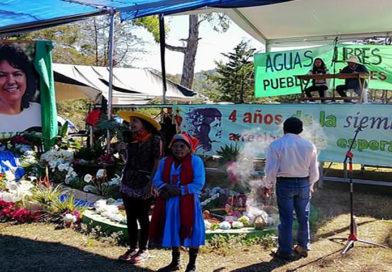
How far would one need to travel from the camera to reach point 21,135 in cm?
988

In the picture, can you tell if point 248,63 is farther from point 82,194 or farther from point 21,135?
point 82,194

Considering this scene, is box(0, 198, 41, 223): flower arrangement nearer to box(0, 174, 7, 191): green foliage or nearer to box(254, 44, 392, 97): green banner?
box(0, 174, 7, 191): green foliage

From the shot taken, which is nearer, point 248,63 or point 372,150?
point 372,150

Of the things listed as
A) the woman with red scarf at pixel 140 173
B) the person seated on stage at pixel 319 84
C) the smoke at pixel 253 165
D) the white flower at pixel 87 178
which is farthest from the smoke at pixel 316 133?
the white flower at pixel 87 178

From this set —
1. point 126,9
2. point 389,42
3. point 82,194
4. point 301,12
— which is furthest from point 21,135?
point 389,42

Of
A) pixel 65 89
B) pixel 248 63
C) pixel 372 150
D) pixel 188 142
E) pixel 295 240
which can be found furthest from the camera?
pixel 248 63

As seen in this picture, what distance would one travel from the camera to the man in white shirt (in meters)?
4.79

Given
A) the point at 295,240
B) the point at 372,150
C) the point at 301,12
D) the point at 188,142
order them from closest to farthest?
1. the point at 188,142
2. the point at 295,240
3. the point at 372,150
4. the point at 301,12

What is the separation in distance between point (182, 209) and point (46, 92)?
271 inches

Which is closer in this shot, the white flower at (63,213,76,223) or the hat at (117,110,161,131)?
the hat at (117,110,161,131)

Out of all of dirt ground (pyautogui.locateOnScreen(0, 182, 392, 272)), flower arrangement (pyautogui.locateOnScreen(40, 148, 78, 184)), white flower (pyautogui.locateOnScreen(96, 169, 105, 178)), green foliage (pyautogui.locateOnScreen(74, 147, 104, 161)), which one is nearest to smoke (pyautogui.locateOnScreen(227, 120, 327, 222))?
dirt ground (pyautogui.locateOnScreen(0, 182, 392, 272))

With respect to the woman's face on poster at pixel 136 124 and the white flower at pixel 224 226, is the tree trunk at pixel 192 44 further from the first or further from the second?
the woman's face on poster at pixel 136 124

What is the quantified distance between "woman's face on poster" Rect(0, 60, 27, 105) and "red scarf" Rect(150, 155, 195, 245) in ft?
21.9

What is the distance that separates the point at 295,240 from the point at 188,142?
218cm
